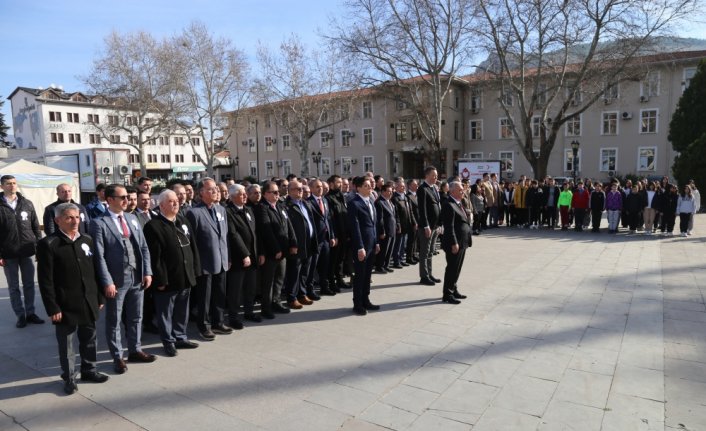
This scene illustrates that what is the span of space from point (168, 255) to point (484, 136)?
43.9m

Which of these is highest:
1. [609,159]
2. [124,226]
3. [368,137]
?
[368,137]

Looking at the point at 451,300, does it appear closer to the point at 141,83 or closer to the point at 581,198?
the point at 581,198

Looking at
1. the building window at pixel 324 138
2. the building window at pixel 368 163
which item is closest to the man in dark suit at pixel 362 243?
the building window at pixel 368 163

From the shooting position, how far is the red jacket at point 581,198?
1448 centimetres

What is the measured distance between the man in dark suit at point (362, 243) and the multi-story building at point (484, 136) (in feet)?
77.2

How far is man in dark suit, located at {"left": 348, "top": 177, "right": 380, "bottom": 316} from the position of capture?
239 inches

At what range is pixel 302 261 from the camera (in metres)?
6.55

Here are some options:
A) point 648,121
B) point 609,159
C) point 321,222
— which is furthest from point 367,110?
point 321,222

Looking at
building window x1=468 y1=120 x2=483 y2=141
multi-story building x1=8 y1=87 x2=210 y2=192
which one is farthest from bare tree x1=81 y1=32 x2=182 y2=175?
building window x1=468 y1=120 x2=483 y2=141

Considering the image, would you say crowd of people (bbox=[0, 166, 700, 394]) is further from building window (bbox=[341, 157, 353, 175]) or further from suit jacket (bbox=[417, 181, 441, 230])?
building window (bbox=[341, 157, 353, 175])

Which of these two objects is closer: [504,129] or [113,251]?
[113,251]

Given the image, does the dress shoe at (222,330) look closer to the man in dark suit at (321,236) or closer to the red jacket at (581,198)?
the man in dark suit at (321,236)

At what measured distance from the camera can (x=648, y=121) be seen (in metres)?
37.1

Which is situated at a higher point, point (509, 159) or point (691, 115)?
point (691, 115)
